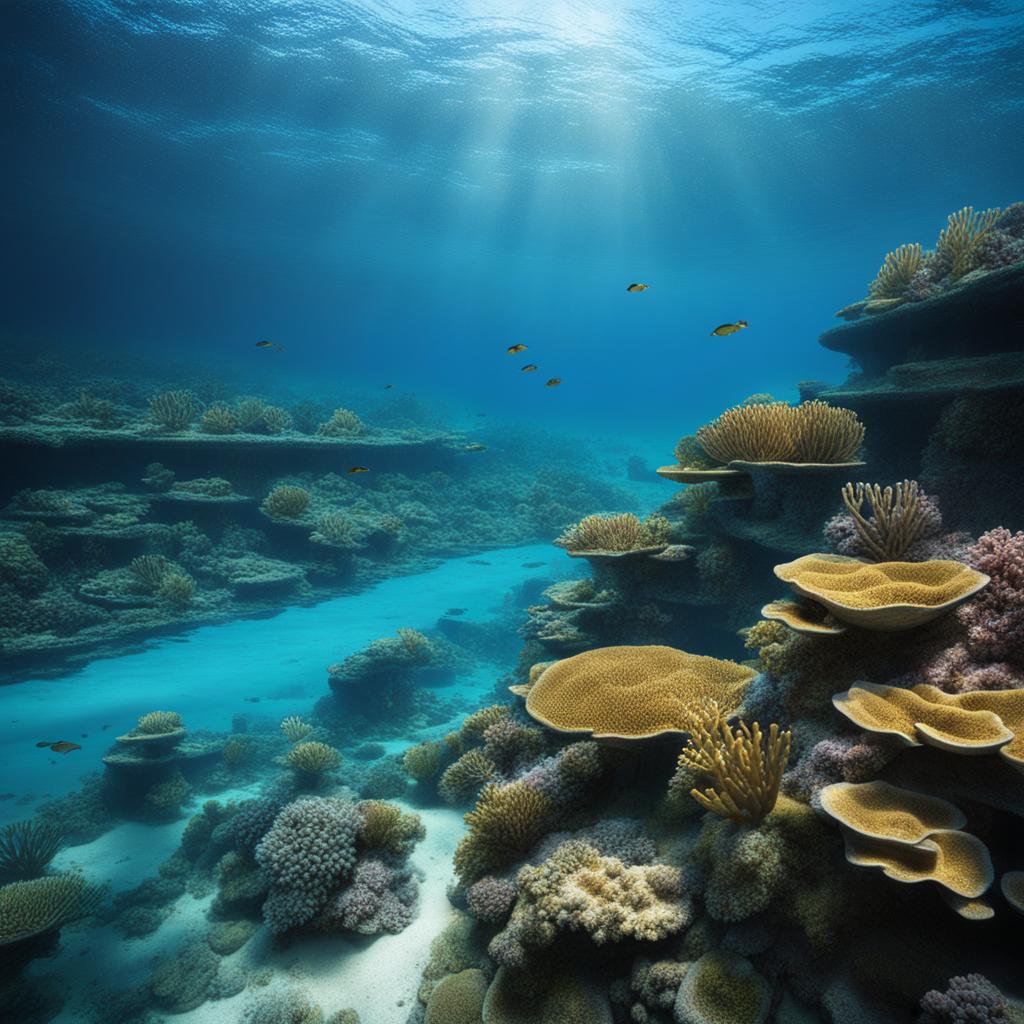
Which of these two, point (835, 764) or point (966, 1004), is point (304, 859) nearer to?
Result: point (835, 764)

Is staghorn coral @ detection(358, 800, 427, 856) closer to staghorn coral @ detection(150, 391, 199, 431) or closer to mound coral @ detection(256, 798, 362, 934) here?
mound coral @ detection(256, 798, 362, 934)

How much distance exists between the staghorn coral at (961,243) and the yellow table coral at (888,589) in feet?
19.7

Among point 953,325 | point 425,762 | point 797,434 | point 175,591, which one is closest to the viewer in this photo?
point 797,434

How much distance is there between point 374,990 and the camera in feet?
16.5

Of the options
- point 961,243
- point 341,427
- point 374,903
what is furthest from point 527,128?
point 374,903

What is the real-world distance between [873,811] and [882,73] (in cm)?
3304

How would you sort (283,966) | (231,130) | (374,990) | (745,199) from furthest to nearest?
(745,199) → (231,130) → (283,966) → (374,990)

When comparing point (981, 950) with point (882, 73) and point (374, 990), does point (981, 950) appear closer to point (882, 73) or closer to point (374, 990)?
point (374, 990)

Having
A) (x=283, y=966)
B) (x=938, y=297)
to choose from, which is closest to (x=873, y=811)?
(x=283, y=966)

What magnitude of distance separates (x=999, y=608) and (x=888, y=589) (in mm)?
775

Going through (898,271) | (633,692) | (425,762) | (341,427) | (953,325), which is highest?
(898,271)

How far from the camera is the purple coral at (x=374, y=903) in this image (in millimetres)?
5520

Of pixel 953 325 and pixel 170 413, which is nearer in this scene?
pixel 953 325

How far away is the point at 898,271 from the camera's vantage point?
852 cm
